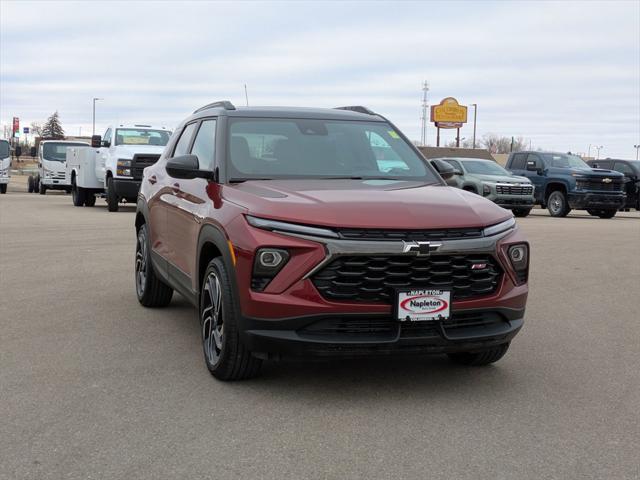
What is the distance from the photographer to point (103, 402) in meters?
4.72

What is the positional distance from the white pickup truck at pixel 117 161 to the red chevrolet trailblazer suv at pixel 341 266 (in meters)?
14.5

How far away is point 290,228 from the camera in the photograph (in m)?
4.64

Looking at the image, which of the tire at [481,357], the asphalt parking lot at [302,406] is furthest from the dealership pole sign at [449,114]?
the tire at [481,357]

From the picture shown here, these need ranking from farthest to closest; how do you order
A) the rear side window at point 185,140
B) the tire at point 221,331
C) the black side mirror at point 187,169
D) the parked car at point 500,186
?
the parked car at point 500,186 < the rear side window at point 185,140 < the black side mirror at point 187,169 < the tire at point 221,331

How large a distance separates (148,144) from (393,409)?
17.5m

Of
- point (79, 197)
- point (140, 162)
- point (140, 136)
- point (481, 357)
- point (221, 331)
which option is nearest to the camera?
point (221, 331)

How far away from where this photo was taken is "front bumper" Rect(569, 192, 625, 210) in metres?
23.2

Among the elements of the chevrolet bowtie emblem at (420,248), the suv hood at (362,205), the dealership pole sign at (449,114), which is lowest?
the chevrolet bowtie emblem at (420,248)

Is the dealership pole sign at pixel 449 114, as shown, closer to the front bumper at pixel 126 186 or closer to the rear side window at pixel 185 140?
the front bumper at pixel 126 186

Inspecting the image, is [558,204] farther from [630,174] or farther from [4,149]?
[4,149]

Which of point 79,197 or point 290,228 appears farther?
point 79,197

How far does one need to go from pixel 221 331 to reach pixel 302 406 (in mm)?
781

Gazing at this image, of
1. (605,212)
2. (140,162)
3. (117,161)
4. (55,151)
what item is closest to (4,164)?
(55,151)

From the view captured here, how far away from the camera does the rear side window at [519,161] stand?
25.3 metres
